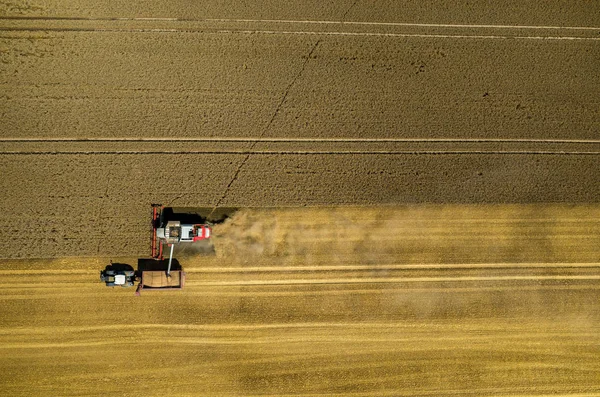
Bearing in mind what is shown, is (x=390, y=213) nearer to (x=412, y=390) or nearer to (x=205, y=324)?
(x=412, y=390)

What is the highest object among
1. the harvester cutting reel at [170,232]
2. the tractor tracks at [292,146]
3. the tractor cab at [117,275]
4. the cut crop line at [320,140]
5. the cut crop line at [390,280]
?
the cut crop line at [320,140]

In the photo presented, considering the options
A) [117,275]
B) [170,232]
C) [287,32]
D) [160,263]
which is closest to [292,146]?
[287,32]

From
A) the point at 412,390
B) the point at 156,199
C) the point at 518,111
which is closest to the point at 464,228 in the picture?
the point at 518,111

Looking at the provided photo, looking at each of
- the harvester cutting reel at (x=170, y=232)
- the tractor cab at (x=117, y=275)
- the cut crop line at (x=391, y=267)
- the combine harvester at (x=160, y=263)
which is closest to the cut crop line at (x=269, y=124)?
the harvester cutting reel at (x=170, y=232)

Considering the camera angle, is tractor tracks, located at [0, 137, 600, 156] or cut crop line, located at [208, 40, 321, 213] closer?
tractor tracks, located at [0, 137, 600, 156]

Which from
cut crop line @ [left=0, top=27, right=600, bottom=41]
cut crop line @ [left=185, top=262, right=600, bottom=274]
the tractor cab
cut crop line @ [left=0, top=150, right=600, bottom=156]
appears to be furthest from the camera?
cut crop line @ [left=0, top=27, right=600, bottom=41]

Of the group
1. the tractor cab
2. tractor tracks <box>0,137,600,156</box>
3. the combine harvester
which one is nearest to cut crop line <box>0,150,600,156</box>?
tractor tracks <box>0,137,600,156</box>

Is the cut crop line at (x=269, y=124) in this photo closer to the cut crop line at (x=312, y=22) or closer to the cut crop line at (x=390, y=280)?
the cut crop line at (x=312, y=22)

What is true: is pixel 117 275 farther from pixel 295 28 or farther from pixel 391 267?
pixel 295 28

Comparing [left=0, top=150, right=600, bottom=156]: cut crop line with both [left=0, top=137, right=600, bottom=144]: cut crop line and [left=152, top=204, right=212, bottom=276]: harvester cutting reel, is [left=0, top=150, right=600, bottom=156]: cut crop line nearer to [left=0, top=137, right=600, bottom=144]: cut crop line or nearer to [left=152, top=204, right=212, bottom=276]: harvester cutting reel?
[left=0, top=137, right=600, bottom=144]: cut crop line
